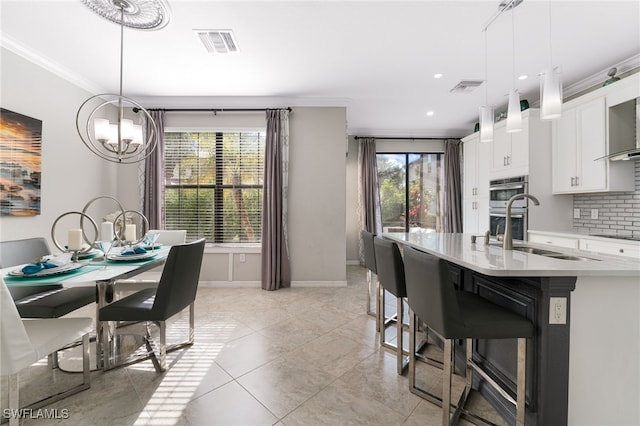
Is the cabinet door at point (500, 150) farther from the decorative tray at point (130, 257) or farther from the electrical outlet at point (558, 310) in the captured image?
the decorative tray at point (130, 257)

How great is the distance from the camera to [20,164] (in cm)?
270

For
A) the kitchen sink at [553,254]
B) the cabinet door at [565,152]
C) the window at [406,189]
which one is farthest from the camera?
the window at [406,189]

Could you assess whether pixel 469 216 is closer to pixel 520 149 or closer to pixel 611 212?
pixel 520 149

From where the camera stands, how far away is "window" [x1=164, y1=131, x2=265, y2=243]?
4227 millimetres

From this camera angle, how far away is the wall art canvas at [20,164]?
2561 mm

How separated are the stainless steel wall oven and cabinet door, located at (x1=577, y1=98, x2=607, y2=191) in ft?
1.81

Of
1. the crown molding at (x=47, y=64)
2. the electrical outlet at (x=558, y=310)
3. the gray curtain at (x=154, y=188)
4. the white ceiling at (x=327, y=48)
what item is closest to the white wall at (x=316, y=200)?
the white ceiling at (x=327, y=48)

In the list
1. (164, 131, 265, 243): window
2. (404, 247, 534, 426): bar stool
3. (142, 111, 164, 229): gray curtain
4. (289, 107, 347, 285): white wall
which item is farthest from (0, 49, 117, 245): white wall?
(404, 247, 534, 426): bar stool

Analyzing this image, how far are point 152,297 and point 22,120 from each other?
7.77 ft

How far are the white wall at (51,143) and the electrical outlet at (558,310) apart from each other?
4.29 meters

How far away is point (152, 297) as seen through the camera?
213 cm

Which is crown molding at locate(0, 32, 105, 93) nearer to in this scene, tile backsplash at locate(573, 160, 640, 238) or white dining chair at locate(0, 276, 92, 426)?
white dining chair at locate(0, 276, 92, 426)

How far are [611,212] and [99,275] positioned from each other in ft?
16.4

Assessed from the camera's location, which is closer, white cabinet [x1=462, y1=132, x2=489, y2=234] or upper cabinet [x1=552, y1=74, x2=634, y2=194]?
upper cabinet [x1=552, y1=74, x2=634, y2=194]
